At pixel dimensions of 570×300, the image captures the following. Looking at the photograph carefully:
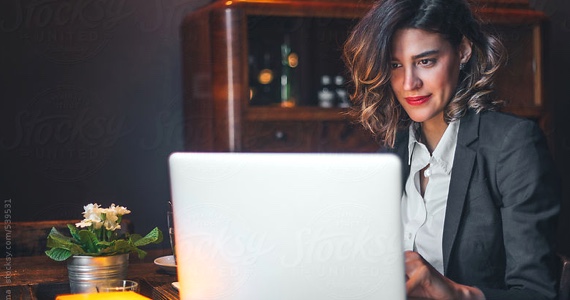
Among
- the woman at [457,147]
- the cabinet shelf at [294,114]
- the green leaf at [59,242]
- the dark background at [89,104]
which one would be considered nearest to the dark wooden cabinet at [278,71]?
the cabinet shelf at [294,114]

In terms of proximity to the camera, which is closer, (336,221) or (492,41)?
(336,221)

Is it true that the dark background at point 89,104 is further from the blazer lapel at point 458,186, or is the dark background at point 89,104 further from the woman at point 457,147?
the blazer lapel at point 458,186

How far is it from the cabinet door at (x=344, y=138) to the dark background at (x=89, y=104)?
29.2 inches

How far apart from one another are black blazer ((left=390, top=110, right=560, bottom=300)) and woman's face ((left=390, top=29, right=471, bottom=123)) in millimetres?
96

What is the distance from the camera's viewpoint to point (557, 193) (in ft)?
6.04

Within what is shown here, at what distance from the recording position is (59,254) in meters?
1.84

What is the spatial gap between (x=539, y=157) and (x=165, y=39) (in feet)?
8.00

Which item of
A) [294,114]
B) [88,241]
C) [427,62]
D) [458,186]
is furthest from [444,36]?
[294,114]

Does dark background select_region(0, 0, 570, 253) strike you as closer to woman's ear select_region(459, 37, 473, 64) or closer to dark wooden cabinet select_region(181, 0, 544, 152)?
dark wooden cabinet select_region(181, 0, 544, 152)

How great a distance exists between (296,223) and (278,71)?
2.65 meters

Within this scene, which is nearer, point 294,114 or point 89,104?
point 294,114

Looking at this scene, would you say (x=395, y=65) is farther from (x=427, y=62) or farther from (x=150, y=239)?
(x=150, y=239)

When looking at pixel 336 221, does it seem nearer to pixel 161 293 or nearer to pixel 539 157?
pixel 161 293

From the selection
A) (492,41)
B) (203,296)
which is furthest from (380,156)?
(492,41)
